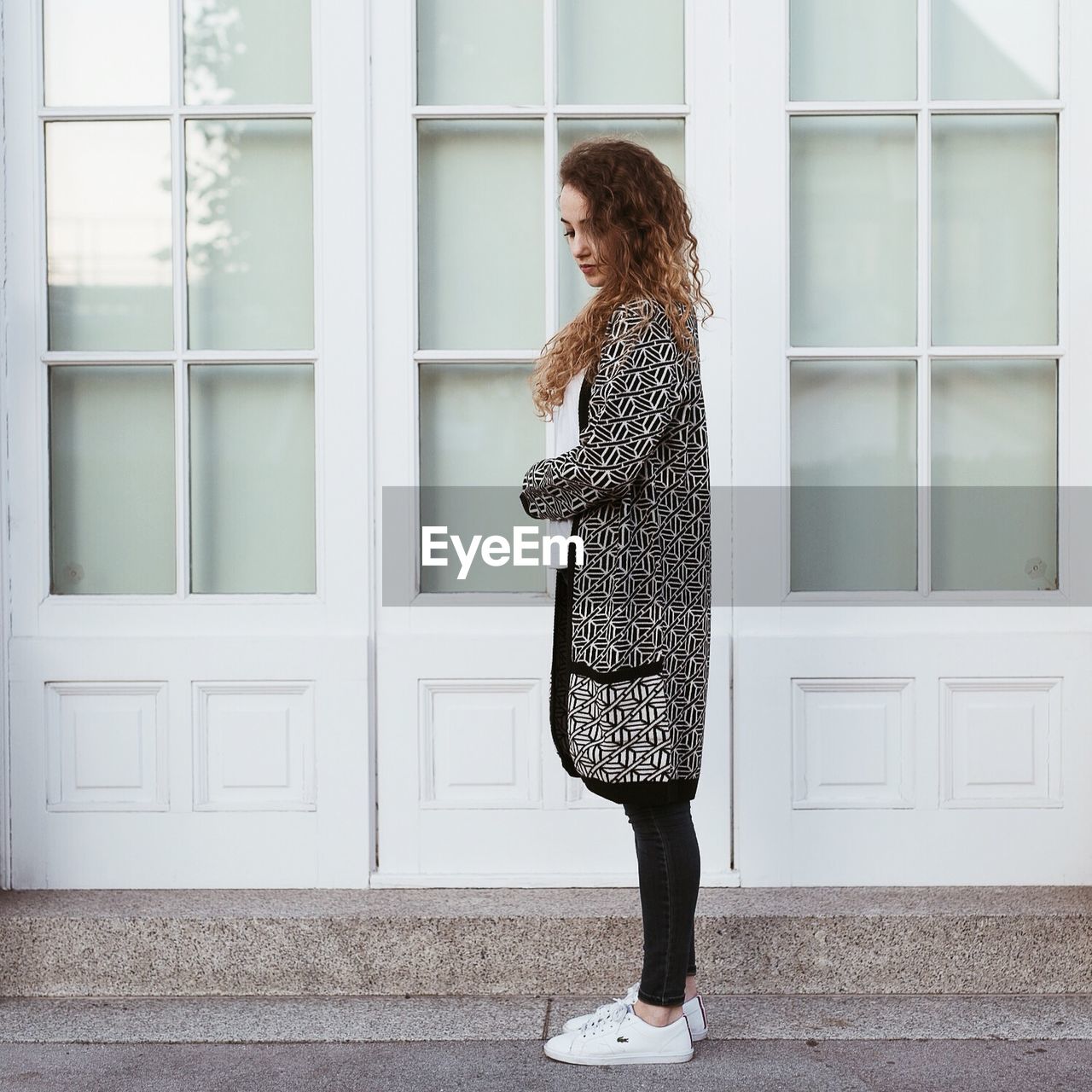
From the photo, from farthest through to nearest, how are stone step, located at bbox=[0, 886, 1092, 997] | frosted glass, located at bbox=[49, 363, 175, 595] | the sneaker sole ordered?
frosted glass, located at bbox=[49, 363, 175, 595] < stone step, located at bbox=[0, 886, 1092, 997] < the sneaker sole

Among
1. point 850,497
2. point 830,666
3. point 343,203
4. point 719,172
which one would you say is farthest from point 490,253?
point 830,666

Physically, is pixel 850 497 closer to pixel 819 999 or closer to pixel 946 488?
pixel 946 488

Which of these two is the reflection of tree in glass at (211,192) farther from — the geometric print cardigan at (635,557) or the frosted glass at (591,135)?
the geometric print cardigan at (635,557)

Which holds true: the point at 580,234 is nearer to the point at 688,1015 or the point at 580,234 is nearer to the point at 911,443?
the point at 911,443

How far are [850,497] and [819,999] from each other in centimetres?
123

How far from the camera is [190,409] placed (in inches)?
135

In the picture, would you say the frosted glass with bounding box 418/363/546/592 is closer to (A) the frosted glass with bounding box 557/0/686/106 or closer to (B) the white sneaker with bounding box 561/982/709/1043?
(A) the frosted glass with bounding box 557/0/686/106

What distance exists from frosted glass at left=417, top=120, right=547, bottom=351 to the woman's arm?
3.05ft

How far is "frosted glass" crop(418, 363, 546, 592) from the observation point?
11.3 ft

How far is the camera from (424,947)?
10.3 feet

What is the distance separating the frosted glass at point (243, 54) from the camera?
3377 mm

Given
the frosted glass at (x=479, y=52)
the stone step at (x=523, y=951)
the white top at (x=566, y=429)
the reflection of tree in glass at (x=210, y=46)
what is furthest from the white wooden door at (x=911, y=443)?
the reflection of tree in glass at (x=210, y=46)

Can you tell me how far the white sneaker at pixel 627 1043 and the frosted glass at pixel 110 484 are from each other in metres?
1.56

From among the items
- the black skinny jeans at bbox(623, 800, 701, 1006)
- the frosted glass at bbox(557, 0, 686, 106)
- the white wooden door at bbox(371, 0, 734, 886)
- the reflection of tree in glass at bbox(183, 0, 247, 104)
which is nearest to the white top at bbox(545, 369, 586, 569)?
the black skinny jeans at bbox(623, 800, 701, 1006)
